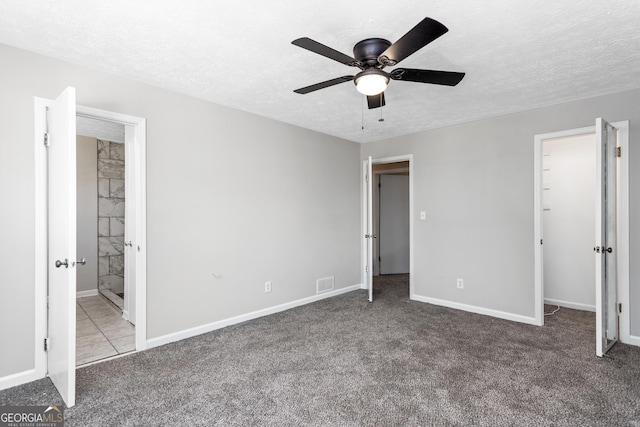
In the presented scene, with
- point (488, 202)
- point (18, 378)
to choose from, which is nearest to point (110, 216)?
point (18, 378)

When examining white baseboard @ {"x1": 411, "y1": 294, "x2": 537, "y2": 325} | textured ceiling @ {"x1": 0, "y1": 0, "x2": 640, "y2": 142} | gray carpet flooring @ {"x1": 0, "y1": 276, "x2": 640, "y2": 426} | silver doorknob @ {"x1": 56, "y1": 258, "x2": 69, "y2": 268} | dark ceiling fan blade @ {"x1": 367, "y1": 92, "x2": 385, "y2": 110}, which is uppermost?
textured ceiling @ {"x1": 0, "y1": 0, "x2": 640, "y2": 142}

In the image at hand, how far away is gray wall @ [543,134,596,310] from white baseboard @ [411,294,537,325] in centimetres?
111

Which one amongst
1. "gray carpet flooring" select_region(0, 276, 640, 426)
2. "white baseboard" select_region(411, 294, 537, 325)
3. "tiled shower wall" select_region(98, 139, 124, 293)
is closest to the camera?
"gray carpet flooring" select_region(0, 276, 640, 426)

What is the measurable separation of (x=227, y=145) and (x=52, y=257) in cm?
184

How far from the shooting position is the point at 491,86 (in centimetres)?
295

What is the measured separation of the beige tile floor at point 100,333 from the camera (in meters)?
2.84

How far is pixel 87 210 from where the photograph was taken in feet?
16.6

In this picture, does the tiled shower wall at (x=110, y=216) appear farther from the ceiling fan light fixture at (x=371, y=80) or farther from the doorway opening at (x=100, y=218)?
the ceiling fan light fixture at (x=371, y=80)

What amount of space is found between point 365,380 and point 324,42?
2.43m

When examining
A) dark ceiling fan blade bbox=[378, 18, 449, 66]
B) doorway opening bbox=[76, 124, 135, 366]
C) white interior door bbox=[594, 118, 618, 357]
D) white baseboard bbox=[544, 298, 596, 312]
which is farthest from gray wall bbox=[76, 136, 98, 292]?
white baseboard bbox=[544, 298, 596, 312]

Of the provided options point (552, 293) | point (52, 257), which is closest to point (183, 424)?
point (52, 257)

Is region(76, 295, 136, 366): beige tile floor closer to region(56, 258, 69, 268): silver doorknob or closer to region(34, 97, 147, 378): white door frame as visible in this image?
region(34, 97, 147, 378): white door frame

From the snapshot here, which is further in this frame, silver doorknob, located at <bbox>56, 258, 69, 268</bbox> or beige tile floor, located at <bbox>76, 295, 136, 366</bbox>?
beige tile floor, located at <bbox>76, 295, 136, 366</bbox>

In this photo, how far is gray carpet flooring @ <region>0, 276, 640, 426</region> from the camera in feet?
6.41
